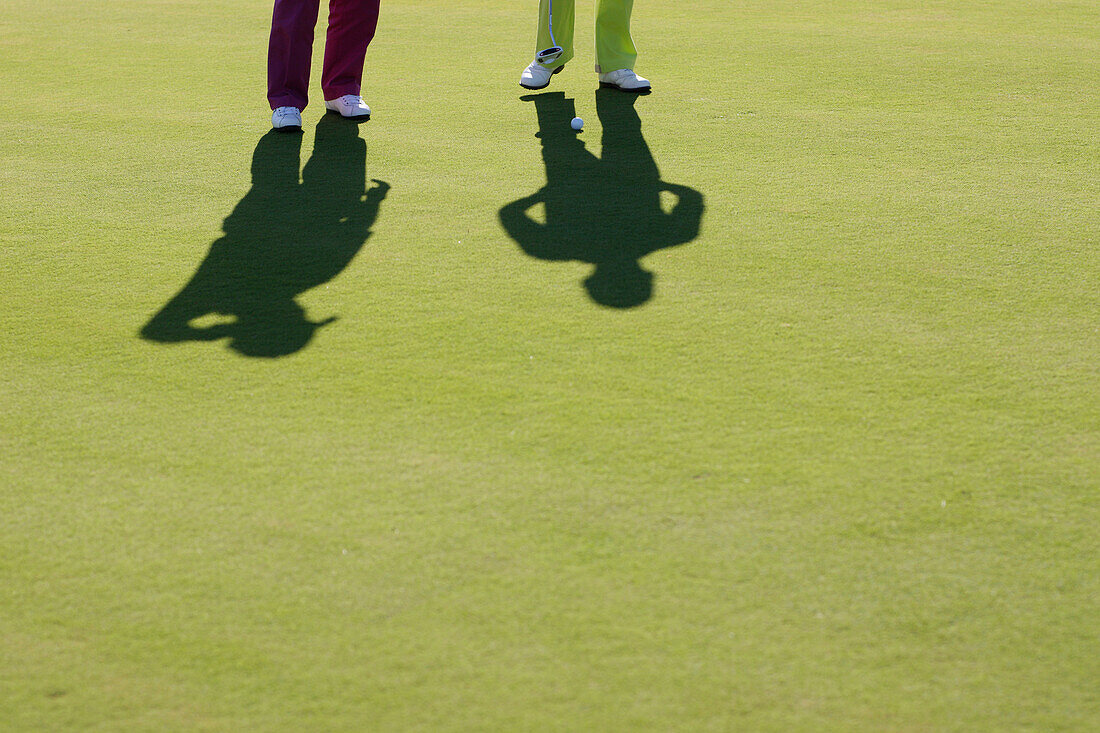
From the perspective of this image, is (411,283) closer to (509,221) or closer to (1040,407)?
(509,221)

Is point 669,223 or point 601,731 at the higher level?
point 669,223

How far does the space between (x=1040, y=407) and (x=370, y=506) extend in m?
1.71

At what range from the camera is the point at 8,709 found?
5.99 ft

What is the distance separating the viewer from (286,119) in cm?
516

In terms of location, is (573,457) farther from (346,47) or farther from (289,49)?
(346,47)

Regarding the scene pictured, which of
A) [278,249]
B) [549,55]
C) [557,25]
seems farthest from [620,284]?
[557,25]

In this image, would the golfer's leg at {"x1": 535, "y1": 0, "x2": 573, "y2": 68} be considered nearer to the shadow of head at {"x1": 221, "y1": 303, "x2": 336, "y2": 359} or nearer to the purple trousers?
the purple trousers

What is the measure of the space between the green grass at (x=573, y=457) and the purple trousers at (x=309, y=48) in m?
0.53

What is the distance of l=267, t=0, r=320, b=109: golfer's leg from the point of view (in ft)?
17.0

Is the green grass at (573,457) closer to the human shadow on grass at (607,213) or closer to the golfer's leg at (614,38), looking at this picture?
the human shadow on grass at (607,213)

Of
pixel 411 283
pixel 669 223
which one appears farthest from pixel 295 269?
pixel 669 223


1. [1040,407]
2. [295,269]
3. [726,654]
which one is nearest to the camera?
[726,654]

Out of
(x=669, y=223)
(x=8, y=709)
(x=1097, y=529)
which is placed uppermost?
(x=669, y=223)

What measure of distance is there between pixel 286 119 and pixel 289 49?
0.35 m
